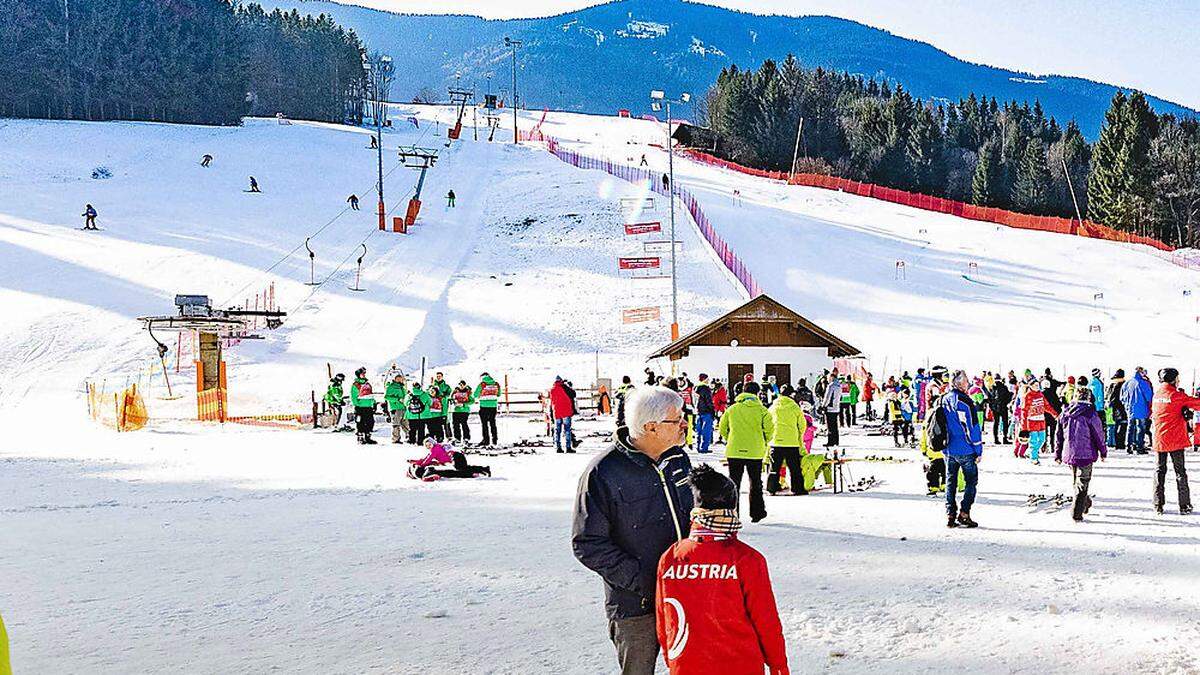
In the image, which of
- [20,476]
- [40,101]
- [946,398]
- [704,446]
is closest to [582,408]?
[704,446]

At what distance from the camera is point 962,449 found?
30.8ft

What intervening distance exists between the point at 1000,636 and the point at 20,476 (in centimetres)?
1308

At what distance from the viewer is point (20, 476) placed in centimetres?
1411

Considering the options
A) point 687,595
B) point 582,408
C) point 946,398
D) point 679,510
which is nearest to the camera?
→ point 687,595

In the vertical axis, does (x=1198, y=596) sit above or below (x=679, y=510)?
below

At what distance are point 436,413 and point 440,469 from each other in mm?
4818

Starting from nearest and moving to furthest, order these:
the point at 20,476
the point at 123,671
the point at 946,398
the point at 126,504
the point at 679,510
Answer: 1. the point at 679,510
2. the point at 123,671
3. the point at 946,398
4. the point at 126,504
5. the point at 20,476

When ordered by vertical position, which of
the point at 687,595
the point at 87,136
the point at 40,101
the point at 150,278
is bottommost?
the point at 687,595

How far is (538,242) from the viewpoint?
148ft

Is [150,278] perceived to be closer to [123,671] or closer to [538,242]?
[538,242]

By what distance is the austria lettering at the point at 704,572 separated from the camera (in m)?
3.43

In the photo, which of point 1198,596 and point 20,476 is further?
point 20,476

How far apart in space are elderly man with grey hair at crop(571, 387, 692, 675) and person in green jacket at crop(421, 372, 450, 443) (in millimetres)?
14664

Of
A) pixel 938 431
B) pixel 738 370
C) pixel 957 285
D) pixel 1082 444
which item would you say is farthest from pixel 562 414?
pixel 957 285
